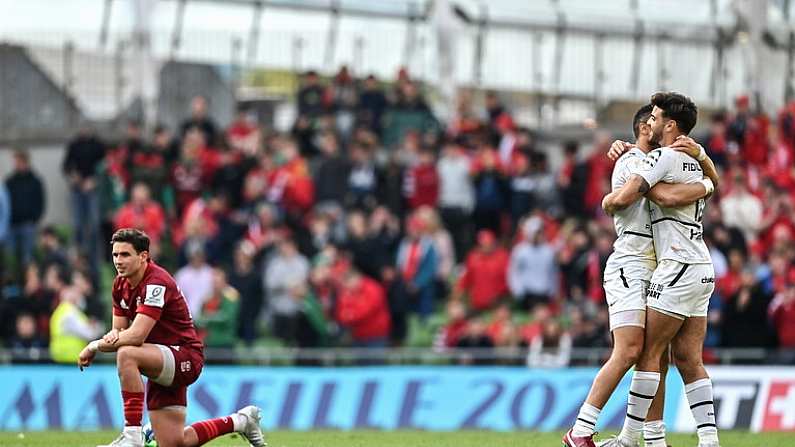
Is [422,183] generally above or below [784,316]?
above

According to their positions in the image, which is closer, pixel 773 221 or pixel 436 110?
pixel 773 221

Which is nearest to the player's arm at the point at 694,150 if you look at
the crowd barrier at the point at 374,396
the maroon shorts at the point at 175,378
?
the maroon shorts at the point at 175,378

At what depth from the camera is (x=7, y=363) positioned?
2267cm

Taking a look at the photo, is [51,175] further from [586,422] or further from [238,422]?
[586,422]

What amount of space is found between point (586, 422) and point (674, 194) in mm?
1868

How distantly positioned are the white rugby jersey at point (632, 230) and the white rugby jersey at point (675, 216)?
0.06 m

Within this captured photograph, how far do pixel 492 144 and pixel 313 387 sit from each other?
665 cm

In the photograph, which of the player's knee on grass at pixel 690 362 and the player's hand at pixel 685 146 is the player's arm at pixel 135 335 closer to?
the player's knee on grass at pixel 690 362

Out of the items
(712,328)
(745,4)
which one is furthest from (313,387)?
(745,4)

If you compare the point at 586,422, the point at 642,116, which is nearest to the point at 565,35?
the point at 642,116

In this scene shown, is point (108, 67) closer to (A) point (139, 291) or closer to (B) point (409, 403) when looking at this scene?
(B) point (409, 403)

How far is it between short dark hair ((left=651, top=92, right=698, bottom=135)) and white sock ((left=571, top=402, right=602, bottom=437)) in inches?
90.2

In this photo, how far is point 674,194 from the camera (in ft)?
40.9

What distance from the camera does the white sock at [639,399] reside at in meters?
12.5
